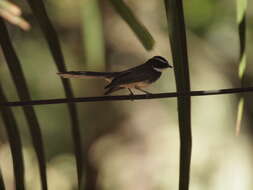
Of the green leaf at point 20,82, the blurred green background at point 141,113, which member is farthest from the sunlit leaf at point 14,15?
the blurred green background at point 141,113

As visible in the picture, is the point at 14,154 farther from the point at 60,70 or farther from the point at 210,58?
the point at 210,58

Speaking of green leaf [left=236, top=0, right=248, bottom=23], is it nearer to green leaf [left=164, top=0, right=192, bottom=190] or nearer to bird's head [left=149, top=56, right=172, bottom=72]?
green leaf [left=164, top=0, right=192, bottom=190]

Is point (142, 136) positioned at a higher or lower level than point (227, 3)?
lower

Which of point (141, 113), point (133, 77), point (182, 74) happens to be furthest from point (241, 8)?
point (141, 113)

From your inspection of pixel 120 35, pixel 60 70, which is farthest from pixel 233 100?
pixel 60 70

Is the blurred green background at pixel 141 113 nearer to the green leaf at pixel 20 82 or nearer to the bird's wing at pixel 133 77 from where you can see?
the bird's wing at pixel 133 77
